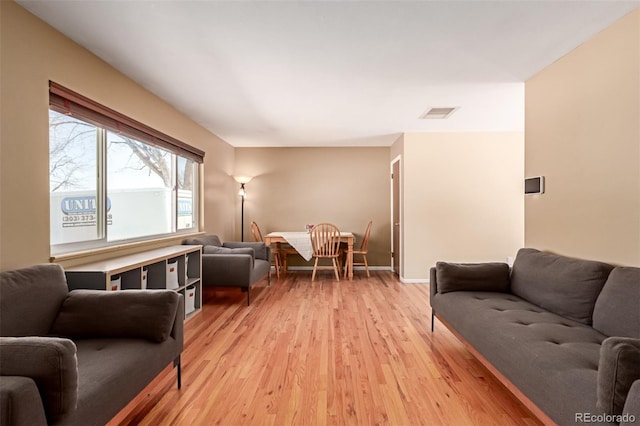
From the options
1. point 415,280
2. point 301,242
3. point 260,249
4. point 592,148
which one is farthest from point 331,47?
point 415,280

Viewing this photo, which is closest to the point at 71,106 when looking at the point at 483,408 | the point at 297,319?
the point at 297,319

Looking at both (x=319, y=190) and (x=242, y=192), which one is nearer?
(x=242, y=192)

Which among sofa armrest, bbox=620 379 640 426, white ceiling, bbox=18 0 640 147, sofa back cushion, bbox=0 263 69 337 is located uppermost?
white ceiling, bbox=18 0 640 147

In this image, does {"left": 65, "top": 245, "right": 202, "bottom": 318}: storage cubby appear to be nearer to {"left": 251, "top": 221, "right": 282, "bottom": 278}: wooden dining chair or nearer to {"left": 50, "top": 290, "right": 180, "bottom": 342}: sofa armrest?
{"left": 50, "top": 290, "right": 180, "bottom": 342}: sofa armrest

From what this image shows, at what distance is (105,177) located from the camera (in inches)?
114

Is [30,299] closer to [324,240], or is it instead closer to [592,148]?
[592,148]

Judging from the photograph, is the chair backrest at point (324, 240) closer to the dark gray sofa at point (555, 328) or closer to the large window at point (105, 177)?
the large window at point (105, 177)

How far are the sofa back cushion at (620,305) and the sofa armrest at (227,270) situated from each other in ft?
10.3

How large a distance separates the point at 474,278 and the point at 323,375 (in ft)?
4.89

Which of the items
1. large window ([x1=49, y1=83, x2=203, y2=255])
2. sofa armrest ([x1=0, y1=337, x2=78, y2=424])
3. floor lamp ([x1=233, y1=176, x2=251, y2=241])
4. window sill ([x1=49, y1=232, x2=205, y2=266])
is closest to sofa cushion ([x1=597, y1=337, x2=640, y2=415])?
sofa armrest ([x1=0, y1=337, x2=78, y2=424])

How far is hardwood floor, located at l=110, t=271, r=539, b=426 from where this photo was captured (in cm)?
177

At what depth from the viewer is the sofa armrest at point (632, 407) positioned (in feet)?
3.40

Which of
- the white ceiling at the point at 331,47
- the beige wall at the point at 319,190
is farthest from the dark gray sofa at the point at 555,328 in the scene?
the beige wall at the point at 319,190

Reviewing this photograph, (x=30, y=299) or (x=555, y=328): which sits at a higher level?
(x=30, y=299)
